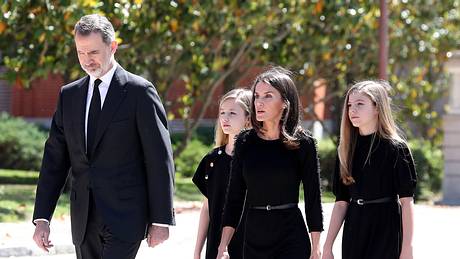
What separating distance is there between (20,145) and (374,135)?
1971 centimetres

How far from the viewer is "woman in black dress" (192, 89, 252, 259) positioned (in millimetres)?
7141

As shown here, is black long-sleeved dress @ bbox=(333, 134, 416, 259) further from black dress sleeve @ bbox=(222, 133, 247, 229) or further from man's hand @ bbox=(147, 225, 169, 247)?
man's hand @ bbox=(147, 225, 169, 247)

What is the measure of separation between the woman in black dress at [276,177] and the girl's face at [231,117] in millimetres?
1150

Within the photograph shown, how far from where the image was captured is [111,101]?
568 centimetres

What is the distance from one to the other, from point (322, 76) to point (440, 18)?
2.93 meters

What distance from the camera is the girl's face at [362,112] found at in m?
6.52

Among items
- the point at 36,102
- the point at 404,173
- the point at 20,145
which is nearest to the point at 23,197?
the point at 20,145

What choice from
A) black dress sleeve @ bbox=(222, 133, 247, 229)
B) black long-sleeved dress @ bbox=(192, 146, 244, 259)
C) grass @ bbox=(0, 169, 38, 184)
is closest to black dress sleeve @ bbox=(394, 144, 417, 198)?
black dress sleeve @ bbox=(222, 133, 247, 229)

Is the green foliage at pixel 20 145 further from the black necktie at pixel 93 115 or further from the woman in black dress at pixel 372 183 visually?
the black necktie at pixel 93 115

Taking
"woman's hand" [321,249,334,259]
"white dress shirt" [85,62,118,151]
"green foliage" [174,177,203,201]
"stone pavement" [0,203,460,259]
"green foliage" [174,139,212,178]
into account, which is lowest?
"green foliage" [174,139,212,178]

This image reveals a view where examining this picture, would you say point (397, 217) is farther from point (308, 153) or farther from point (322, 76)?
point (322, 76)

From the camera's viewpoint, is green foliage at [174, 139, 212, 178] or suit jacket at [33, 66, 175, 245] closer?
suit jacket at [33, 66, 175, 245]

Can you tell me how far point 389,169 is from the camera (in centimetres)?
639

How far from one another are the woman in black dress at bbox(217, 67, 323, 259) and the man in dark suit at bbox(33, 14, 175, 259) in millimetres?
585
